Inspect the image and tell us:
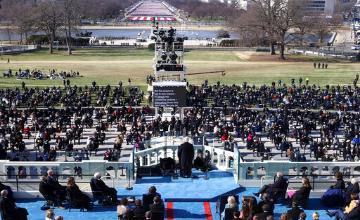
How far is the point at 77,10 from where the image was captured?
9462 cm

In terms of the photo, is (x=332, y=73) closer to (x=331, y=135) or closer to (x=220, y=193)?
(x=331, y=135)

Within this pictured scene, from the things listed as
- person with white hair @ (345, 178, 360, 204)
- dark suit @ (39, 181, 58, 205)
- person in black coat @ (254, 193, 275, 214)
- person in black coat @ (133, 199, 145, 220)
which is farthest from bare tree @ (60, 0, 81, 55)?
person in black coat @ (254, 193, 275, 214)

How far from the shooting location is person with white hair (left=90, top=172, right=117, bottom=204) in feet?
50.6

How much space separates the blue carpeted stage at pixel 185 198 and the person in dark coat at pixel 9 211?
5.26 feet

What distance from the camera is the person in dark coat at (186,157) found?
1744 cm

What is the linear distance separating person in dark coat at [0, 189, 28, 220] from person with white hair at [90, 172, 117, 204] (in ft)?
8.84

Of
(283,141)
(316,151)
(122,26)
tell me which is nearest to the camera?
(316,151)

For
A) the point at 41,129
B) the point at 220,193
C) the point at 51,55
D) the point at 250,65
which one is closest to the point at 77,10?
the point at 51,55

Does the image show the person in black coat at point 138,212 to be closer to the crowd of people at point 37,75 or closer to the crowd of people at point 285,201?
the crowd of people at point 285,201

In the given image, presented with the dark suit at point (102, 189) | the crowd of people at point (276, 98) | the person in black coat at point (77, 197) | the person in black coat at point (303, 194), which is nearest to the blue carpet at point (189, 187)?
the dark suit at point (102, 189)

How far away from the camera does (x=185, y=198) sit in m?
16.1

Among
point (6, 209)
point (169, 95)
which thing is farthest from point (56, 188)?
point (169, 95)

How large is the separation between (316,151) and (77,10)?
7685 cm

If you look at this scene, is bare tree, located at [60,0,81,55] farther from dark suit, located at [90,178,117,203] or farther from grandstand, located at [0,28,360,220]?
dark suit, located at [90,178,117,203]
